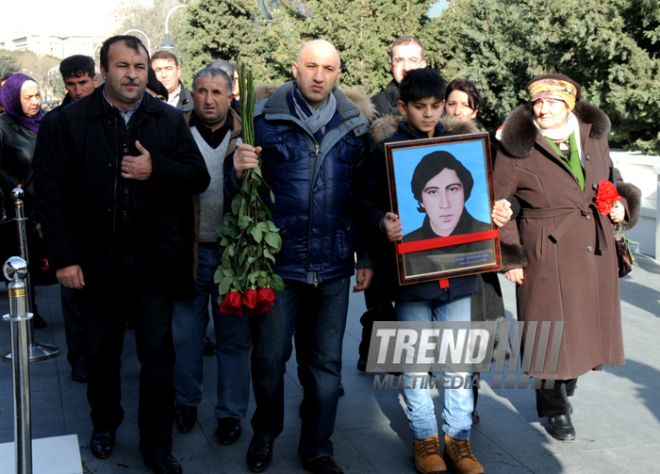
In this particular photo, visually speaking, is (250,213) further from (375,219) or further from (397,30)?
(397,30)

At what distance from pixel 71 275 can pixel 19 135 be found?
3.13 m

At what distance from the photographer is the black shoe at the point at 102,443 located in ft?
13.4

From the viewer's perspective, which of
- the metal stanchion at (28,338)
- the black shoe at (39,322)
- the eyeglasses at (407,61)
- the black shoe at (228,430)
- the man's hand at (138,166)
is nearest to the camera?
the man's hand at (138,166)

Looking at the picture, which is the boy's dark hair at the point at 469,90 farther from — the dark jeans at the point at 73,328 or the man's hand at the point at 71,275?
the dark jeans at the point at 73,328

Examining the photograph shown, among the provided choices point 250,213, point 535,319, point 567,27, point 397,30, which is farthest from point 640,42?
point 250,213

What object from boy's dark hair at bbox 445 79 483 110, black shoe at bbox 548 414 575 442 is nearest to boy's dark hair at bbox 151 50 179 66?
boy's dark hair at bbox 445 79 483 110

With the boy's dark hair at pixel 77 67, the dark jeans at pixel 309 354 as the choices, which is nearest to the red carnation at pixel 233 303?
the dark jeans at pixel 309 354

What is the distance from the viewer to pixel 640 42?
1583cm

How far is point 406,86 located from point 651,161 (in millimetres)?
8474

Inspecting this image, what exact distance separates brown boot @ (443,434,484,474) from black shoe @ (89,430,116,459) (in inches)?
71.1

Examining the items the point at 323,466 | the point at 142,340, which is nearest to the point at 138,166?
the point at 142,340

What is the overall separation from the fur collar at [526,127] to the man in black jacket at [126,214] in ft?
5.56

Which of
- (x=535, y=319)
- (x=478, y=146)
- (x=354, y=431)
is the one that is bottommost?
(x=354, y=431)

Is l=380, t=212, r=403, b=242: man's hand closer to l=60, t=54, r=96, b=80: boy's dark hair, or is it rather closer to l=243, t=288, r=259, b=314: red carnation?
l=243, t=288, r=259, b=314: red carnation
